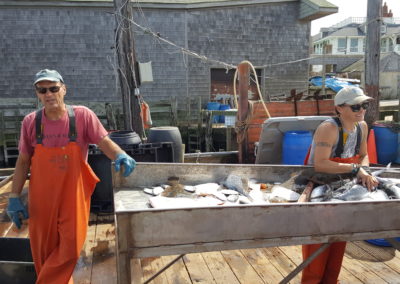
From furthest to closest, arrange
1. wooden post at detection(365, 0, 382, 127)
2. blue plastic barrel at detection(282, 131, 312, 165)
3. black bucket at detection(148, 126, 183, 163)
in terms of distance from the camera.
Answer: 1. wooden post at detection(365, 0, 382, 127)
2. black bucket at detection(148, 126, 183, 163)
3. blue plastic barrel at detection(282, 131, 312, 165)

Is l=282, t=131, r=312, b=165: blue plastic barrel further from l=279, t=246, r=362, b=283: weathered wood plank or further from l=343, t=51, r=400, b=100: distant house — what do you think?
l=343, t=51, r=400, b=100: distant house

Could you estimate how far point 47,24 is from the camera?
43.8ft

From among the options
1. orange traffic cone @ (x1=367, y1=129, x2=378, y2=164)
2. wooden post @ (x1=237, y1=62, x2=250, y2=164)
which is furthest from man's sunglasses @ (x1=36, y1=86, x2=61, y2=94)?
orange traffic cone @ (x1=367, y1=129, x2=378, y2=164)

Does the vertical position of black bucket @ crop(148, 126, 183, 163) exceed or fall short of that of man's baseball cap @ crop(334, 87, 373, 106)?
it falls short

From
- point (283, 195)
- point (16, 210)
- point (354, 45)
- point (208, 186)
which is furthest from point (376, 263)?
point (354, 45)

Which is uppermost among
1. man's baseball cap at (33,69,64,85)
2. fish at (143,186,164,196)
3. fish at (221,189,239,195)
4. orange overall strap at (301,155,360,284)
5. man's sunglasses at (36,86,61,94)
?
man's baseball cap at (33,69,64,85)

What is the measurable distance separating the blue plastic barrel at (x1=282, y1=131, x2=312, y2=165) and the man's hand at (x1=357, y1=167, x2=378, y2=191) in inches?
98.4

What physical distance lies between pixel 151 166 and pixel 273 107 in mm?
5970

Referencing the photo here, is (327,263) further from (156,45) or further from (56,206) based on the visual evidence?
(156,45)

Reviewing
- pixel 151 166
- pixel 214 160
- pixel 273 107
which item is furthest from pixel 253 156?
pixel 151 166

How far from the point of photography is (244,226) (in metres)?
1.87

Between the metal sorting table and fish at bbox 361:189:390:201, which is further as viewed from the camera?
fish at bbox 361:189:390:201

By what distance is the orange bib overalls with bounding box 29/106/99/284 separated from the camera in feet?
8.51

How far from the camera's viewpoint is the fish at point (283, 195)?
99.7 inches
